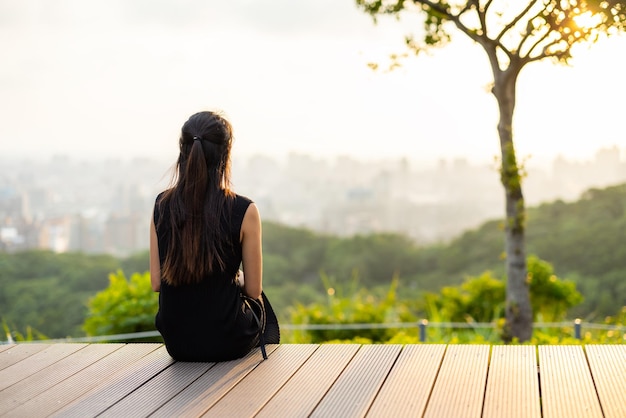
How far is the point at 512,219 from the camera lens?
536 cm

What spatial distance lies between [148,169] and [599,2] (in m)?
27.9

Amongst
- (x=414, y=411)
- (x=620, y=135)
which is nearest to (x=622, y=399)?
(x=414, y=411)

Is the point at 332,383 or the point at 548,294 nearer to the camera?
the point at 332,383

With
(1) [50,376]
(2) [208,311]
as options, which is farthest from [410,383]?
(1) [50,376]

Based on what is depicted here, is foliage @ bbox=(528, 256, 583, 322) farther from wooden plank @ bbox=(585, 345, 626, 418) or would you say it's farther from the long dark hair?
the long dark hair

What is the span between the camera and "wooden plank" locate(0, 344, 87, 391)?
9.60ft

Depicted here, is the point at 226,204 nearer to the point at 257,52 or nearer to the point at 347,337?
the point at 347,337

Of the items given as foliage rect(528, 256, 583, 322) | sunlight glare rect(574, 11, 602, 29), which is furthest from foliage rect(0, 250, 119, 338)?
sunlight glare rect(574, 11, 602, 29)

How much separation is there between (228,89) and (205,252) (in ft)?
118

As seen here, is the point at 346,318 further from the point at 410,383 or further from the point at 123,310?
the point at 410,383

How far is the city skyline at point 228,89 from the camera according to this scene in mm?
27234

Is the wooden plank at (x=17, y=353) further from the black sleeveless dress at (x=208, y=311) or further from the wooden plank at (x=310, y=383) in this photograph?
the wooden plank at (x=310, y=383)

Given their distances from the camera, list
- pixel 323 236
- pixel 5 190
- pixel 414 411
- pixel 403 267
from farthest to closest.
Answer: pixel 5 190, pixel 323 236, pixel 403 267, pixel 414 411

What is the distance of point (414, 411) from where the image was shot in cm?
233
